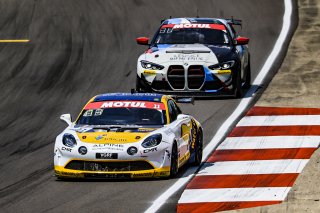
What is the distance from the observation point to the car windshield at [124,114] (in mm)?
16719

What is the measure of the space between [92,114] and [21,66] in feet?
31.2

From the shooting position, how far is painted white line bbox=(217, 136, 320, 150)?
18.6 meters

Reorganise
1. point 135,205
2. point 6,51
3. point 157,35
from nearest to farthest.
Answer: point 135,205 < point 157,35 < point 6,51

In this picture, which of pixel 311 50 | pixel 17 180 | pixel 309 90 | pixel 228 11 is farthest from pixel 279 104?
pixel 228 11

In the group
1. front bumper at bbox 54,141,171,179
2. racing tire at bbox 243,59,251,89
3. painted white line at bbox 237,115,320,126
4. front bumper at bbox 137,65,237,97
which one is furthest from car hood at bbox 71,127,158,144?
racing tire at bbox 243,59,251,89

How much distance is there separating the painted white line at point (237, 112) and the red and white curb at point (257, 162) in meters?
0.16

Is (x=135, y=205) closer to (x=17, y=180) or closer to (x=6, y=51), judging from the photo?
(x=17, y=180)

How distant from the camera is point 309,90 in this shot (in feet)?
79.4

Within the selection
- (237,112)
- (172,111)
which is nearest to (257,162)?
(172,111)

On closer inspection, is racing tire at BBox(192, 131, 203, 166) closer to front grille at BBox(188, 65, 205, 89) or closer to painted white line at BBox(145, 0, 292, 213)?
painted white line at BBox(145, 0, 292, 213)

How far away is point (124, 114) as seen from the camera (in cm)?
1689

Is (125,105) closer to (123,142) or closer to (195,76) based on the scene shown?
(123,142)

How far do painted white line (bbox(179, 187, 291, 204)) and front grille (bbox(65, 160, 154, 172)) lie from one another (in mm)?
1022

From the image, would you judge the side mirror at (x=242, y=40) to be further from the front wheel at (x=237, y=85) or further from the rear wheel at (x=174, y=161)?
the rear wheel at (x=174, y=161)
